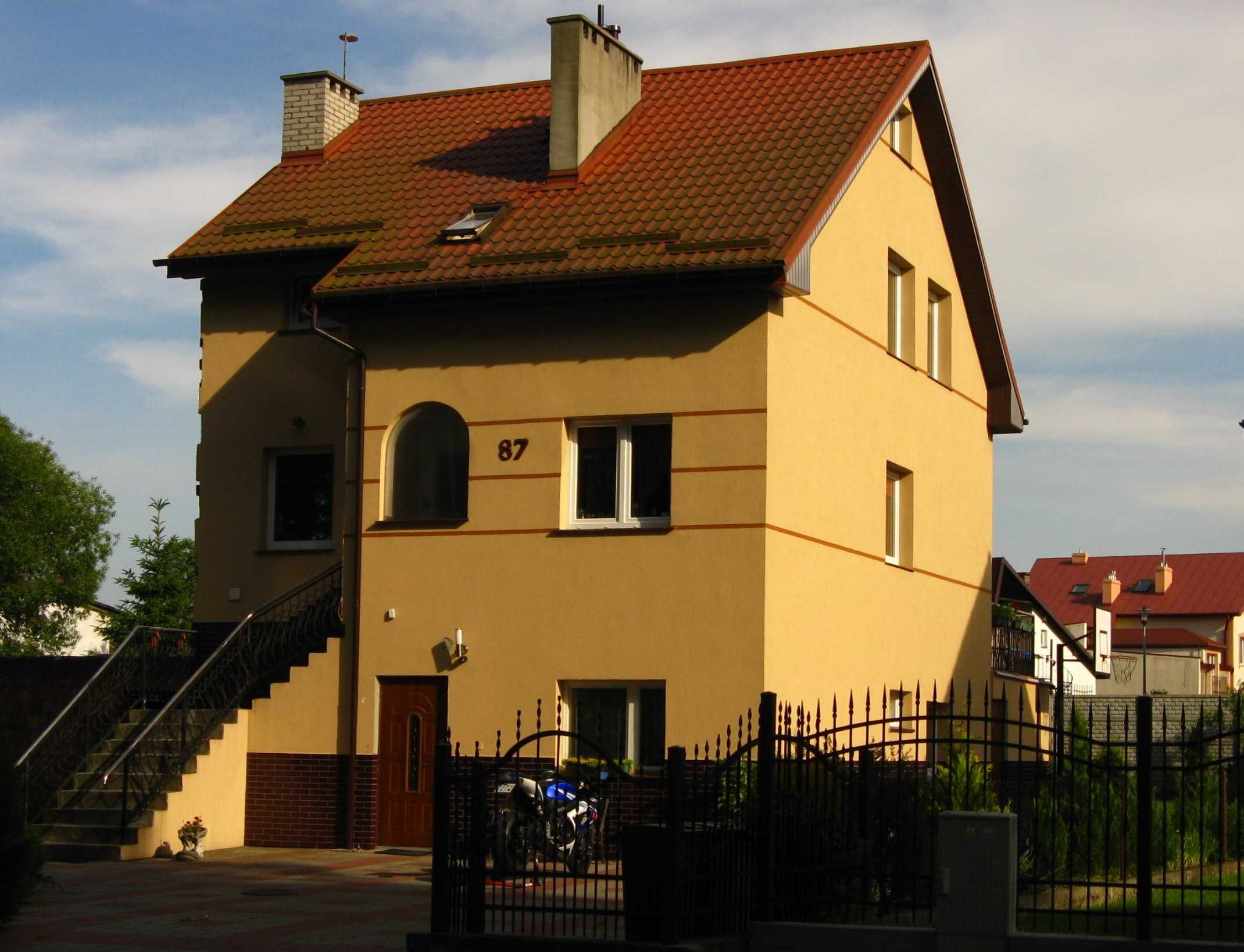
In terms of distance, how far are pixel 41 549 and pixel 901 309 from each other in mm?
53431

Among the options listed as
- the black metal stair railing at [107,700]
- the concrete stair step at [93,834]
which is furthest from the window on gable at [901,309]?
the concrete stair step at [93,834]

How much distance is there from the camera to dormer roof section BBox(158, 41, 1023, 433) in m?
19.8

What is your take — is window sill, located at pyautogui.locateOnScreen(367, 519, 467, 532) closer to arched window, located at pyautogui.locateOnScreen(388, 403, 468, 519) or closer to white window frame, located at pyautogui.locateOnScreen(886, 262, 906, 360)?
arched window, located at pyautogui.locateOnScreen(388, 403, 468, 519)

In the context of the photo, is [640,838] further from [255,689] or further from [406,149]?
[406,149]

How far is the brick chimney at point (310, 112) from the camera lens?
25.6m

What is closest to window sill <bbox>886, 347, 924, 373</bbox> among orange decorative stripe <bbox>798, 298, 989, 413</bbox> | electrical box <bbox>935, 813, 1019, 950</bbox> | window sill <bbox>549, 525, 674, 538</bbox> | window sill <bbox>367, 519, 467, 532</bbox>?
orange decorative stripe <bbox>798, 298, 989, 413</bbox>

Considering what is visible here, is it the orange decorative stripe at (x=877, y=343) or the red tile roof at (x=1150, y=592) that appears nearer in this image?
the orange decorative stripe at (x=877, y=343)

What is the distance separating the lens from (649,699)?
19625 mm

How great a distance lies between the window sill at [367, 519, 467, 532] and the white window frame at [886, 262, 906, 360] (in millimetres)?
7268

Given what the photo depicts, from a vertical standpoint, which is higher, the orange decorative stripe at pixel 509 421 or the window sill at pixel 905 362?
the window sill at pixel 905 362

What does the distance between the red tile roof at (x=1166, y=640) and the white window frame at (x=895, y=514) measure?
67.4 metres

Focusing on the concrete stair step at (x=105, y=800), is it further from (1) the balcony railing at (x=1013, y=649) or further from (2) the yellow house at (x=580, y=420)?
(1) the balcony railing at (x=1013, y=649)

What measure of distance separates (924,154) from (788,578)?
29.0ft

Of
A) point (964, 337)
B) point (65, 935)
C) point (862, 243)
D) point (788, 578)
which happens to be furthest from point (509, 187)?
point (65, 935)
